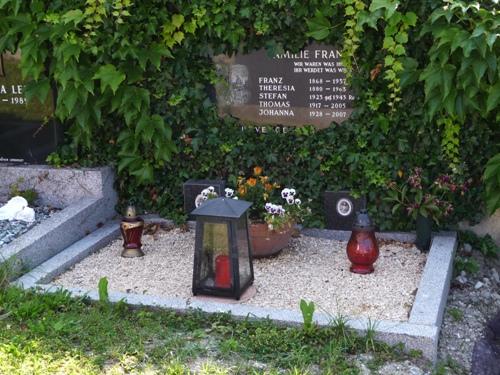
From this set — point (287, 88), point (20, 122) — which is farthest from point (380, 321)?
point (20, 122)

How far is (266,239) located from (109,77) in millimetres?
1710

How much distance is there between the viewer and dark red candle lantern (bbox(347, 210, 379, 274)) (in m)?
5.16

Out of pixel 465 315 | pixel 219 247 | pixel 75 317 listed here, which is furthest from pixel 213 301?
pixel 465 315

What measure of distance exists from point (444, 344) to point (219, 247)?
56.7 inches

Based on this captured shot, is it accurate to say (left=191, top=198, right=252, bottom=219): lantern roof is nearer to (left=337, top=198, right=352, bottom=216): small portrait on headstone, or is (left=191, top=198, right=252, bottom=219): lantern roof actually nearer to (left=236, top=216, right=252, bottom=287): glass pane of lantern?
(left=236, top=216, right=252, bottom=287): glass pane of lantern

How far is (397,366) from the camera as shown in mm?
4027

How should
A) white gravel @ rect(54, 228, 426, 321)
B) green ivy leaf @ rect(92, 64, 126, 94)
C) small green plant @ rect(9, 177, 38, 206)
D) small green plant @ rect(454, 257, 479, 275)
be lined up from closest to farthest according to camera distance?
white gravel @ rect(54, 228, 426, 321)
small green plant @ rect(454, 257, 479, 275)
green ivy leaf @ rect(92, 64, 126, 94)
small green plant @ rect(9, 177, 38, 206)

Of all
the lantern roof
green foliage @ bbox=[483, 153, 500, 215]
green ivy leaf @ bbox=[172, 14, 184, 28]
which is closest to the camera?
the lantern roof

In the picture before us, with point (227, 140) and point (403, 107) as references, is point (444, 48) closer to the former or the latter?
point (403, 107)

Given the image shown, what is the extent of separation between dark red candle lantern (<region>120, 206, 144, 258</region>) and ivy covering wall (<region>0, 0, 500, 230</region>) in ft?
2.19

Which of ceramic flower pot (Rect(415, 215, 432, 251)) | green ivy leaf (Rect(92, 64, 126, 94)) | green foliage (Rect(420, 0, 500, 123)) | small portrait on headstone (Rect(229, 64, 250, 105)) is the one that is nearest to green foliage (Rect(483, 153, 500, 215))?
A: green foliage (Rect(420, 0, 500, 123))

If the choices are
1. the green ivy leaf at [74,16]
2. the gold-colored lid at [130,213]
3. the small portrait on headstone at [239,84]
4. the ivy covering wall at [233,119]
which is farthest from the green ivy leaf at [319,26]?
Answer: the gold-colored lid at [130,213]

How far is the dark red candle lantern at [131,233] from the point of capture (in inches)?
221

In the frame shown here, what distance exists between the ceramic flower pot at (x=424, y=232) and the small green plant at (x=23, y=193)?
3.03 metres
